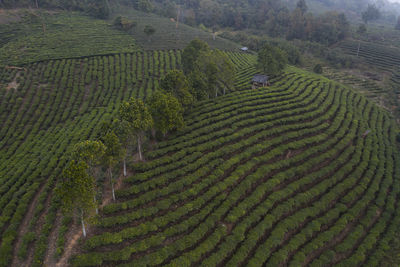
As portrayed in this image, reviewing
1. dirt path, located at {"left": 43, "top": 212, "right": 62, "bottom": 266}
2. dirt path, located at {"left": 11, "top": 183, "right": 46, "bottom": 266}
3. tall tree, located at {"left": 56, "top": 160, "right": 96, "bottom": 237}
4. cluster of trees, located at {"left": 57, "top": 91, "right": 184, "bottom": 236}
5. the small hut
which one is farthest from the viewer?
the small hut

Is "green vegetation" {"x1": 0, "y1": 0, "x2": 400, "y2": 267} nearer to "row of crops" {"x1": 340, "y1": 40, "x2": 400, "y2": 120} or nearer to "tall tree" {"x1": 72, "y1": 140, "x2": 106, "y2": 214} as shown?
"tall tree" {"x1": 72, "y1": 140, "x2": 106, "y2": 214}

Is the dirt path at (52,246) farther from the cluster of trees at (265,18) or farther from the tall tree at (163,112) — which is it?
the cluster of trees at (265,18)

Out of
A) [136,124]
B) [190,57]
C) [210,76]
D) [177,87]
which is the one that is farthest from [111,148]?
[190,57]

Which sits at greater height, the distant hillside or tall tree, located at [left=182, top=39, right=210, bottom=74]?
the distant hillside

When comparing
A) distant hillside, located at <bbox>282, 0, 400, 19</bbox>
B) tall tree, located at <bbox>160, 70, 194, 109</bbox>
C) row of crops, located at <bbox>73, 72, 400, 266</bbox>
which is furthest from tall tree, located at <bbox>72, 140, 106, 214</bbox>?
distant hillside, located at <bbox>282, 0, 400, 19</bbox>

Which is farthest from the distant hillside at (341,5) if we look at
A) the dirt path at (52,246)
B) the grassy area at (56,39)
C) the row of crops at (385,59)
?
the dirt path at (52,246)

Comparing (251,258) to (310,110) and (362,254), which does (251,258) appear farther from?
(310,110)

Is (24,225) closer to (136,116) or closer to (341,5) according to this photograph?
(136,116)

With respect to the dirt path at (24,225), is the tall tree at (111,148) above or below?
above
